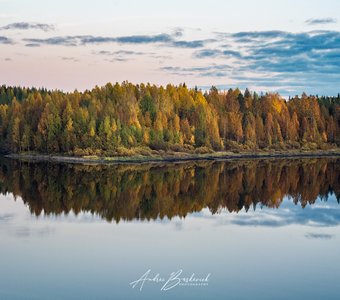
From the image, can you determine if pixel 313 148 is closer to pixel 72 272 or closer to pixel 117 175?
pixel 117 175

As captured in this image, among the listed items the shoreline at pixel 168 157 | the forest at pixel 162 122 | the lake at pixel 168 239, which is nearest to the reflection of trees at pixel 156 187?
the lake at pixel 168 239

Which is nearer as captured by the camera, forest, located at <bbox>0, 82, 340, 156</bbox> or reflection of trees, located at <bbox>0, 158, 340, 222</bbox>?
reflection of trees, located at <bbox>0, 158, 340, 222</bbox>

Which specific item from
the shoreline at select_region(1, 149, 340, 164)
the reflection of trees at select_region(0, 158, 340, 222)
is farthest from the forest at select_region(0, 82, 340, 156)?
the reflection of trees at select_region(0, 158, 340, 222)

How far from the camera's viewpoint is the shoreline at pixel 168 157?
250 ft

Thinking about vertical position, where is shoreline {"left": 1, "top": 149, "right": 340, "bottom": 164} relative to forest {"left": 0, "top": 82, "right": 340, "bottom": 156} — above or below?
below

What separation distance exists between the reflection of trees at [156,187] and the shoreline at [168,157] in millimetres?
8411

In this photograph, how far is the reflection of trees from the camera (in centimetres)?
3669

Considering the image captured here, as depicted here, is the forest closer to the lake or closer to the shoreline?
the shoreline

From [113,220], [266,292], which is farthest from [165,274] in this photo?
[113,220]

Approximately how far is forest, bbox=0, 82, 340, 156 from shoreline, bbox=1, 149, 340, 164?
5.67 ft

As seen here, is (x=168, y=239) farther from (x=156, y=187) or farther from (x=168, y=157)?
(x=168, y=157)

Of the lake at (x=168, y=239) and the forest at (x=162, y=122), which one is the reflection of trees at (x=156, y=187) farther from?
the forest at (x=162, y=122)

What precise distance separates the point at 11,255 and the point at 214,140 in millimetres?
74498

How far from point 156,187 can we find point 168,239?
20250 millimetres
